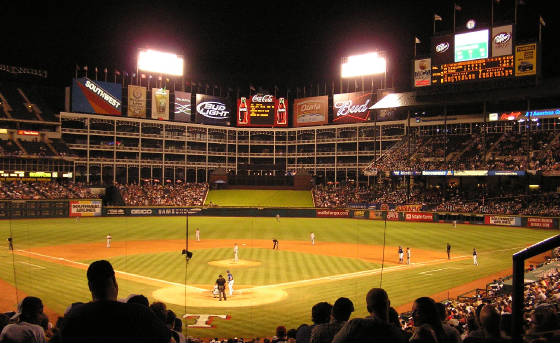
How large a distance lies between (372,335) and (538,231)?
6078 centimetres

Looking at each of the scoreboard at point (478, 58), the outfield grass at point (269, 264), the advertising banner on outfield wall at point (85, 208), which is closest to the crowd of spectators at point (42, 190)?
the advertising banner on outfield wall at point (85, 208)

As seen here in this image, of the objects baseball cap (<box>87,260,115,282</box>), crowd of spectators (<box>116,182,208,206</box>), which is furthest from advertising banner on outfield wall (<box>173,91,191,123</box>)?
baseball cap (<box>87,260,115,282</box>)

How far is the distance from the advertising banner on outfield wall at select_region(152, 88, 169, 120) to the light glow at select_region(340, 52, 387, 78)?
36.4 m

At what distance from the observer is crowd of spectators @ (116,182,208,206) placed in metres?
83.3

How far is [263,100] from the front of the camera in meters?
106

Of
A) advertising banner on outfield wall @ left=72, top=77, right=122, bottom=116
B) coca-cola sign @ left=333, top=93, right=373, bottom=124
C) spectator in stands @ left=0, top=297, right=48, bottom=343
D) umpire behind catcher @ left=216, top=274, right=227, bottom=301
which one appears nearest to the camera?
spectator in stands @ left=0, top=297, right=48, bottom=343

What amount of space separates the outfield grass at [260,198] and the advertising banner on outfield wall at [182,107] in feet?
57.5

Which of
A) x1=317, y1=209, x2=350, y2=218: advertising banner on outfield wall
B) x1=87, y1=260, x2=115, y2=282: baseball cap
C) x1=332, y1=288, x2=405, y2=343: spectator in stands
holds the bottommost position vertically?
x1=317, y1=209, x2=350, y2=218: advertising banner on outfield wall

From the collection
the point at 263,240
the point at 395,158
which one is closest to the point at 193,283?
the point at 263,240

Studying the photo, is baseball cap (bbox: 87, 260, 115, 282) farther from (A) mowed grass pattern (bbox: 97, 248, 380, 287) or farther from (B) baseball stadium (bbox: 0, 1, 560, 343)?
(A) mowed grass pattern (bbox: 97, 248, 380, 287)

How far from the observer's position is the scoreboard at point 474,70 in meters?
63.8

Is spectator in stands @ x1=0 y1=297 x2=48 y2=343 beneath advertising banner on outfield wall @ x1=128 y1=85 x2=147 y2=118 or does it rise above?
beneath

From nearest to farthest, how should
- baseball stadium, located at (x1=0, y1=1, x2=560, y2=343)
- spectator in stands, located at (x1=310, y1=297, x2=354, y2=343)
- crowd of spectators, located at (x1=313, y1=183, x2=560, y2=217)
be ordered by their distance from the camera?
1. spectator in stands, located at (x1=310, y1=297, x2=354, y2=343)
2. baseball stadium, located at (x1=0, y1=1, x2=560, y2=343)
3. crowd of spectators, located at (x1=313, y1=183, x2=560, y2=217)

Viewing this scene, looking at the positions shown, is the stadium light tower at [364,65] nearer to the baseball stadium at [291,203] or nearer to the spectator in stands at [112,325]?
the baseball stadium at [291,203]
